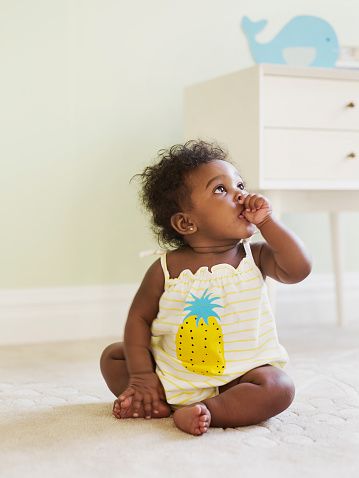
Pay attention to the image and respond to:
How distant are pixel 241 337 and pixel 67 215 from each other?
3.05ft

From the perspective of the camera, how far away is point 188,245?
1226 mm

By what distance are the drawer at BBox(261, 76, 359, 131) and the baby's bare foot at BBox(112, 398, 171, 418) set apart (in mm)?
752

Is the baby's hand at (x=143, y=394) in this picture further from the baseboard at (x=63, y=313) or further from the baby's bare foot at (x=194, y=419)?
the baseboard at (x=63, y=313)

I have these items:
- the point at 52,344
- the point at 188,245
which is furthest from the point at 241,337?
the point at 52,344

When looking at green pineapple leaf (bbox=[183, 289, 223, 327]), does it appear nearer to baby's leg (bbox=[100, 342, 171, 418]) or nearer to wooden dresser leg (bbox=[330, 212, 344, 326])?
baby's leg (bbox=[100, 342, 171, 418])

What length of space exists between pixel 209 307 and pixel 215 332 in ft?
0.12

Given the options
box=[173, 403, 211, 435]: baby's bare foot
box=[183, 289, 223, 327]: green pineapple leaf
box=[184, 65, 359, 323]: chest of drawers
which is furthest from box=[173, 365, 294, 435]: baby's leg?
box=[184, 65, 359, 323]: chest of drawers

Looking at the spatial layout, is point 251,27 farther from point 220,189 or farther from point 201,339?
point 201,339

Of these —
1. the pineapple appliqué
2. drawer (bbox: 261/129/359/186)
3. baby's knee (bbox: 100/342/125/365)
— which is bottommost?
baby's knee (bbox: 100/342/125/365)

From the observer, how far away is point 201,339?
113 centimetres

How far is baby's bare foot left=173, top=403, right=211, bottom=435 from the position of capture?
1.01m

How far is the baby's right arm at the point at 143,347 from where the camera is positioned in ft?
3.69

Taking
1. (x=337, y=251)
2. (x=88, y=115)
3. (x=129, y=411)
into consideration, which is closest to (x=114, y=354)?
(x=129, y=411)

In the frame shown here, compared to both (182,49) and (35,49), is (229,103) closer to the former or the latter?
(182,49)
